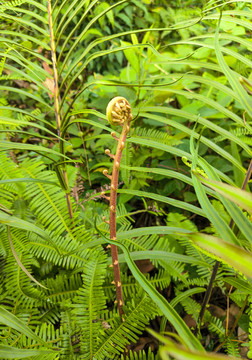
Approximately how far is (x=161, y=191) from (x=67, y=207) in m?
0.43

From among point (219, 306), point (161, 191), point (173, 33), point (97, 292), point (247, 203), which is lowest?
point (219, 306)

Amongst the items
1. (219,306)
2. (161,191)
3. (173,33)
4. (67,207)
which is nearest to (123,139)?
(67,207)

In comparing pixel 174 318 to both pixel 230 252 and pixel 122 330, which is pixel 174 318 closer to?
pixel 230 252

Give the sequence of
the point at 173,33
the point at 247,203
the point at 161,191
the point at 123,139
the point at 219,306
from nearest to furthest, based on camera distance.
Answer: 1. the point at 247,203
2. the point at 123,139
3. the point at 219,306
4. the point at 161,191
5. the point at 173,33

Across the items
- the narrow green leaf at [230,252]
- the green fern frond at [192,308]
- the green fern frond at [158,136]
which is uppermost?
the green fern frond at [158,136]

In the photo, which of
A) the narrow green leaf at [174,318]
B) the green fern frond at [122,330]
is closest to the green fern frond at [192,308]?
the green fern frond at [122,330]

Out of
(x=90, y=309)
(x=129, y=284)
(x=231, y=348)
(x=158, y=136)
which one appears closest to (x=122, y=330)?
(x=90, y=309)

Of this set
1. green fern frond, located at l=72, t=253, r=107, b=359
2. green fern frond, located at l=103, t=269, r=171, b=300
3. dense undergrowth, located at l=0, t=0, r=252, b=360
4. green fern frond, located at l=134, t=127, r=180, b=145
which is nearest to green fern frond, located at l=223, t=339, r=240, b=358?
dense undergrowth, located at l=0, t=0, r=252, b=360

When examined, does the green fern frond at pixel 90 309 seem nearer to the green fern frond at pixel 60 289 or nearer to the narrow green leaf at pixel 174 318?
the green fern frond at pixel 60 289

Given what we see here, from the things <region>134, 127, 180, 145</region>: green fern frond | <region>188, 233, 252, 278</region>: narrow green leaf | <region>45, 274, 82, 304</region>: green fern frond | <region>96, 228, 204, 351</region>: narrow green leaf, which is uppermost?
<region>134, 127, 180, 145</region>: green fern frond

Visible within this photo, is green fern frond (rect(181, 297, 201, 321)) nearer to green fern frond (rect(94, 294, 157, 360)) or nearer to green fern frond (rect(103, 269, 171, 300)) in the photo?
green fern frond (rect(103, 269, 171, 300))

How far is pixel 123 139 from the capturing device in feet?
1.62

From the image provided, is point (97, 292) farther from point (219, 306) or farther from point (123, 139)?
point (219, 306)

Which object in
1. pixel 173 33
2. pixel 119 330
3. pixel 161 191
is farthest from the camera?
pixel 173 33
